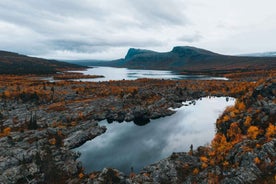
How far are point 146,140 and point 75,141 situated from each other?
24435mm

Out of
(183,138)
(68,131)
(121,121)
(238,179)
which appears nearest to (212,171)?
(238,179)

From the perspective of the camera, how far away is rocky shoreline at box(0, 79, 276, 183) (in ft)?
138

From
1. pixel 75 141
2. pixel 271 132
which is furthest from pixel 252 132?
pixel 75 141

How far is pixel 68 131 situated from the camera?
74.9 meters

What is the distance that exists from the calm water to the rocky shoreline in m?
4.72

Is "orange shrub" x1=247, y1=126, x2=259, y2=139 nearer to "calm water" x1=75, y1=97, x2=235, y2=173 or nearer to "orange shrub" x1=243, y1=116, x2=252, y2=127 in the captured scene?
"orange shrub" x1=243, y1=116, x2=252, y2=127

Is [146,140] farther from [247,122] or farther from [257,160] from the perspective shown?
[257,160]

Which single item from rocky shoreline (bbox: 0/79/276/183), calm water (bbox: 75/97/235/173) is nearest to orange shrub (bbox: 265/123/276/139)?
rocky shoreline (bbox: 0/79/276/183)

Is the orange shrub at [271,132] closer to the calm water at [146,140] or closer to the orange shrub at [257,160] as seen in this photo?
the orange shrub at [257,160]

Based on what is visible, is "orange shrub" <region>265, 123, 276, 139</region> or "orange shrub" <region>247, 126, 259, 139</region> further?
"orange shrub" <region>247, 126, 259, 139</region>

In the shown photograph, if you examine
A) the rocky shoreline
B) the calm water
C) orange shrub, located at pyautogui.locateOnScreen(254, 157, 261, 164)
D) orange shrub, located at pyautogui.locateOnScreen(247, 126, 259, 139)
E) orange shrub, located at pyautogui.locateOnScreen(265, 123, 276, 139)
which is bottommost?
the calm water

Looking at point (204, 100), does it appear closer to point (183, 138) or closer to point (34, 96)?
point (183, 138)

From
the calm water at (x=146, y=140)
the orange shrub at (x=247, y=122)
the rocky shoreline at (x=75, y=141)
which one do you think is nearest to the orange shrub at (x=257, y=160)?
the rocky shoreline at (x=75, y=141)

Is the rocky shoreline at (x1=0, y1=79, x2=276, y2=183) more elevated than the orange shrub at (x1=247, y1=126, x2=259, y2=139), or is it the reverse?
the orange shrub at (x1=247, y1=126, x2=259, y2=139)
